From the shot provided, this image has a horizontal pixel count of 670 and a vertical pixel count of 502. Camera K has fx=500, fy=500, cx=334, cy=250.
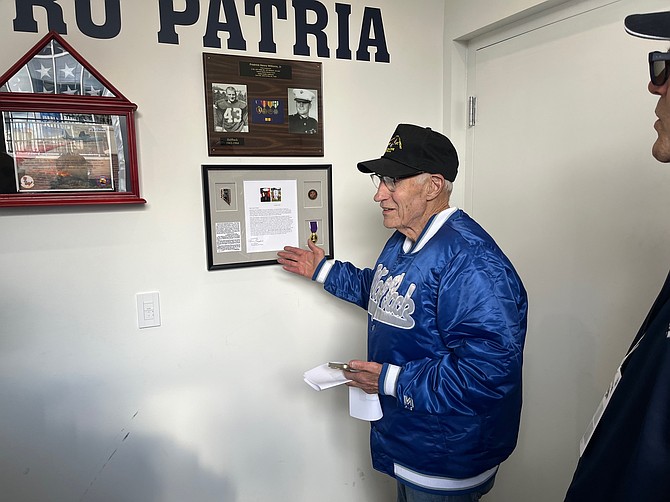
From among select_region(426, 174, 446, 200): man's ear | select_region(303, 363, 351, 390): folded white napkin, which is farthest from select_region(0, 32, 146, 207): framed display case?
select_region(426, 174, 446, 200): man's ear

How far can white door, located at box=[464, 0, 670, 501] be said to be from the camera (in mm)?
1363

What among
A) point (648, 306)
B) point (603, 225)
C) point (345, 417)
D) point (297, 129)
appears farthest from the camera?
point (345, 417)

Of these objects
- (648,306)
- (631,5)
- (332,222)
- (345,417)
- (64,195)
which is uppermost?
(631,5)

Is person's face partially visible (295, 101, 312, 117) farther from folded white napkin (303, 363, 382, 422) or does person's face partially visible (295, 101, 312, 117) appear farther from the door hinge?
folded white napkin (303, 363, 382, 422)

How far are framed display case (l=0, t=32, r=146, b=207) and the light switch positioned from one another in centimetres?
31

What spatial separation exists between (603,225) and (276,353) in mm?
1149

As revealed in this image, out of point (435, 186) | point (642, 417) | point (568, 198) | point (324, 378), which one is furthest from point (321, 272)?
point (642, 417)

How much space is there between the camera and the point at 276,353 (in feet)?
5.96

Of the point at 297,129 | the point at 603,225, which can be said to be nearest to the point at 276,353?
the point at 297,129

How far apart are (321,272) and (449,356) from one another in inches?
24.7

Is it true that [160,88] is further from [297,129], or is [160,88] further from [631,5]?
[631,5]

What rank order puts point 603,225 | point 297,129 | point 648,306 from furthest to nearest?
point 297,129
point 603,225
point 648,306

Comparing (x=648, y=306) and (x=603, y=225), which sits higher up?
(x=603, y=225)

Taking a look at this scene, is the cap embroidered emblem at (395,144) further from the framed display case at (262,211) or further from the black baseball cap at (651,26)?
the black baseball cap at (651,26)
